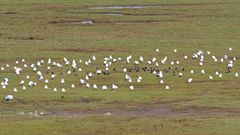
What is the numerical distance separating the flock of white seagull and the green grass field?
0.59 meters

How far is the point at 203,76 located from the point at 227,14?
40.4m

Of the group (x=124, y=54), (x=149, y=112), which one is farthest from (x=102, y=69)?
(x=149, y=112)

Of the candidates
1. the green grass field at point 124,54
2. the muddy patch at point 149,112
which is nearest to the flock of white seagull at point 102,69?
the green grass field at point 124,54

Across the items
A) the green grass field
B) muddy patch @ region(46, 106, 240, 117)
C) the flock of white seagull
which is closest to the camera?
the green grass field

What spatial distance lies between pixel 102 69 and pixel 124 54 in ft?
24.0

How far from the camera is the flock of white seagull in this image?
45.6 meters

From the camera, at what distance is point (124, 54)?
58.4 meters

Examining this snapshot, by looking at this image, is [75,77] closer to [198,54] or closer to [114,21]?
[198,54]

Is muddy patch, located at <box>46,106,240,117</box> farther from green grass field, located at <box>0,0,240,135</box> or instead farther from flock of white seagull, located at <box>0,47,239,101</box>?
flock of white seagull, located at <box>0,47,239,101</box>

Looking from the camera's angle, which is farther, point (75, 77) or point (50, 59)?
point (50, 59)

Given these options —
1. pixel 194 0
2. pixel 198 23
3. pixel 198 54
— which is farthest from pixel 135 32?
pixel 194 0

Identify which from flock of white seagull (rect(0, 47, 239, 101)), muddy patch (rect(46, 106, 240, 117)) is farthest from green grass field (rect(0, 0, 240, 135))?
flock of white seagull (rect(0, 47, 239, 101))

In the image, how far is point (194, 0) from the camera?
11212 cm

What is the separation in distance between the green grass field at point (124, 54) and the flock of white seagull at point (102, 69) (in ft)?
1.93
